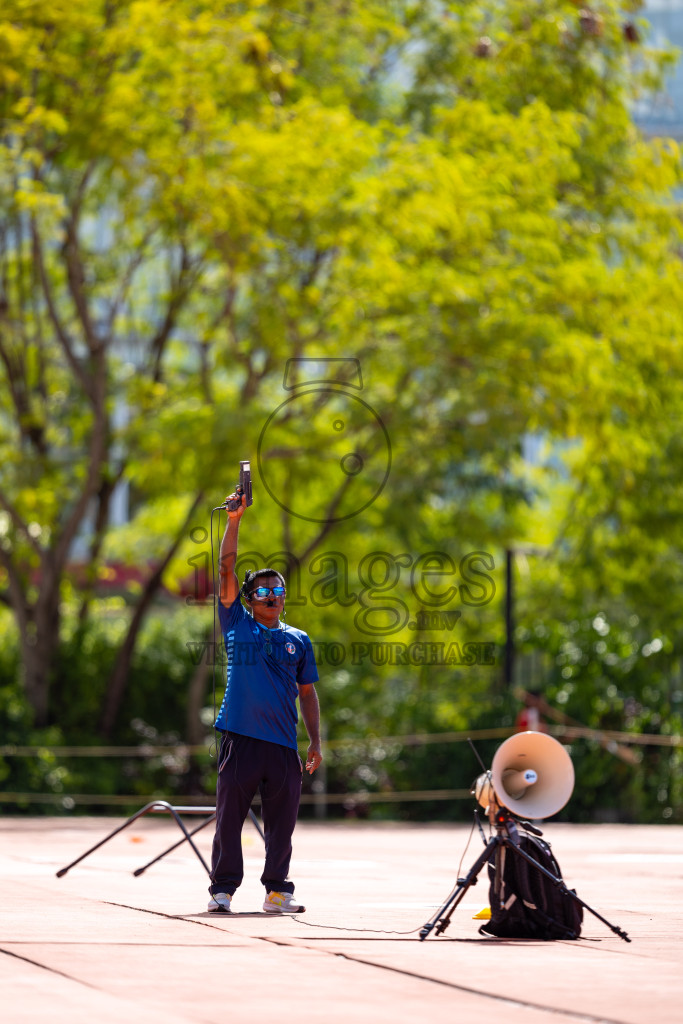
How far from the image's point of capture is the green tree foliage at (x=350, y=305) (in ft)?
65.8

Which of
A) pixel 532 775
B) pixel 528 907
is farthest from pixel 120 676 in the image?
pixel 528 907

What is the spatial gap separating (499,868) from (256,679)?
1.82 meters

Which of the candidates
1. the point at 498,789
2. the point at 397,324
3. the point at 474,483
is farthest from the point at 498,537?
the point at 498,789

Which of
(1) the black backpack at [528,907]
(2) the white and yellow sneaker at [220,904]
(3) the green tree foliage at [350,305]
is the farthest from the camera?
(3) the green tree foliage at [350,305]

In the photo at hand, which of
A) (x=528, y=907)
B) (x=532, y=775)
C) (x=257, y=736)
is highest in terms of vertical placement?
(x=257, y=736)

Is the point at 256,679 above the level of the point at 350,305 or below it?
below

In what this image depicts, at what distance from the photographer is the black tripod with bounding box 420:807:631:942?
26.5 ft

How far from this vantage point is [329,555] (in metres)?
23.9

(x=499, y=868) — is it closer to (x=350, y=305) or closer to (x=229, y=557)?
(x=229, y=557)

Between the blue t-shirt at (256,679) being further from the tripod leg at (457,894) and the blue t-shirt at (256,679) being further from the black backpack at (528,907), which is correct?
the black backpack at (528,907)

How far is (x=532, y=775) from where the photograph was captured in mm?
8812

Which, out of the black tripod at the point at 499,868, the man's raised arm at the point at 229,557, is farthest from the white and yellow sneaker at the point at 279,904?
the man's raised arm at the point at 229,557

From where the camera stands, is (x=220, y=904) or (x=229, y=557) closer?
(x=220, y=904)

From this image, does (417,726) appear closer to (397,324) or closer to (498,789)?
(397,324)
